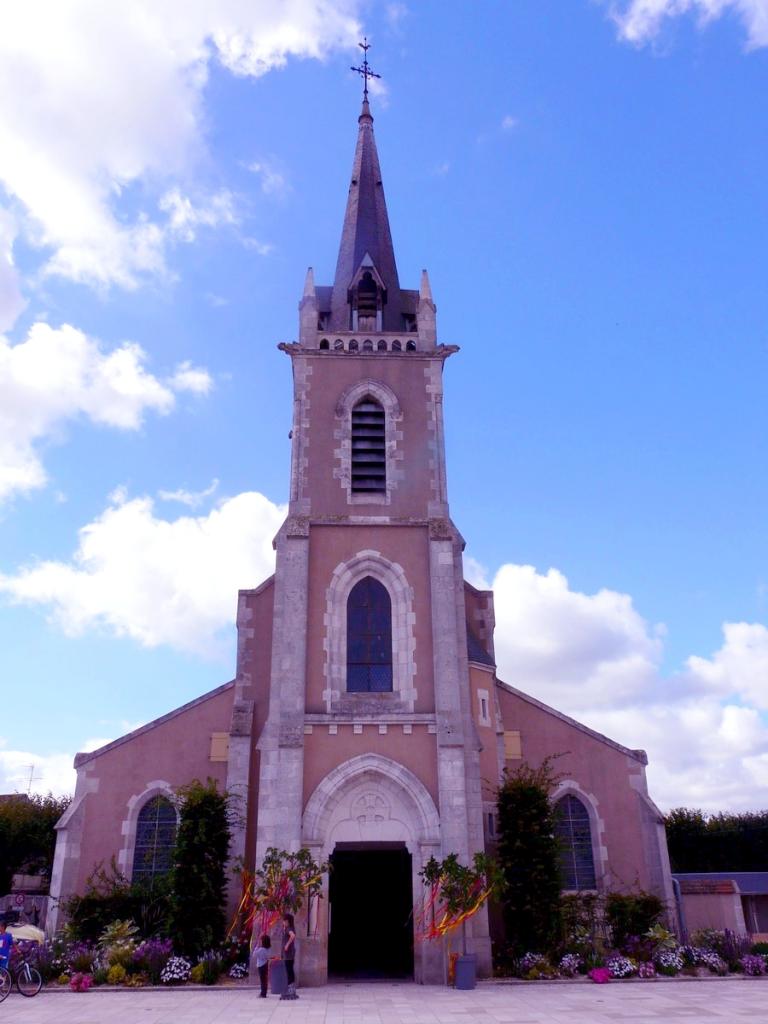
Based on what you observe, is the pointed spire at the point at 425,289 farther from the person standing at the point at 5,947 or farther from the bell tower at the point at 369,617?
the person standing at the point at 5,947

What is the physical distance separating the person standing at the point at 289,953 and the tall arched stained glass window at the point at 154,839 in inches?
211

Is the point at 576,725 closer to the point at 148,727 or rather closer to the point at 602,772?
the point at 602,772

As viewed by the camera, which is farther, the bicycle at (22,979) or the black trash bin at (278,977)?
the bicycle at (22,979)

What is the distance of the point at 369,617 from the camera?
18.3m

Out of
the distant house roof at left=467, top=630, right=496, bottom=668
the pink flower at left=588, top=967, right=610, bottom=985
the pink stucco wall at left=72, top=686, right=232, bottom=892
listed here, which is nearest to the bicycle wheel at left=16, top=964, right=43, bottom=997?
the pink stucco wall at left=72, top=686, right=232, bottom=892

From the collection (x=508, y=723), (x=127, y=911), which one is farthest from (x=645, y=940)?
(x=127, y=911)

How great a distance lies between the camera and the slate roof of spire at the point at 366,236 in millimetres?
23297

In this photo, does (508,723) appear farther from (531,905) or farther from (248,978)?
(248,978)

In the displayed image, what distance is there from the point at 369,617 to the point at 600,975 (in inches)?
318

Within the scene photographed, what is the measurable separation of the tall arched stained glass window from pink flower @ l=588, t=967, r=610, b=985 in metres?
9.19

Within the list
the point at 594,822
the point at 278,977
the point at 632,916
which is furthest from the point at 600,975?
the point at 278,977

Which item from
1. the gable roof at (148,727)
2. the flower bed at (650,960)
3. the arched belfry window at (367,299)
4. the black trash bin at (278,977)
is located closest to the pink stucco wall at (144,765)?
the gable roof at (148,727)

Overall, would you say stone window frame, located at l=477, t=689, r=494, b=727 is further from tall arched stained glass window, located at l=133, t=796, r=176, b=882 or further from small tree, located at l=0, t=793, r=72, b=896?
small tree, located at l=0, t=793, r=72, b=896

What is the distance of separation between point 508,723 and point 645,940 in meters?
5.94
